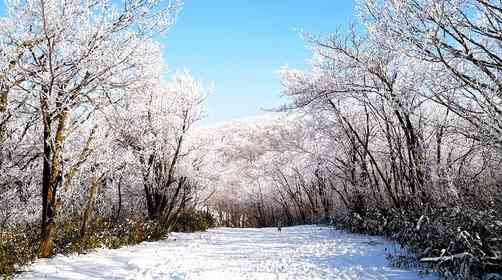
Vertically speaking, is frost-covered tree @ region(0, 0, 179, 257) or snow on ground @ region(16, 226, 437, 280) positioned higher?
frost-covered tree @ region(0, 0, 179, 257)

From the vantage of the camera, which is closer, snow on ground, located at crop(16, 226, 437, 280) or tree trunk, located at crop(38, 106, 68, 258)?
snow on ground, located at crop(16, 226, 437, 280)

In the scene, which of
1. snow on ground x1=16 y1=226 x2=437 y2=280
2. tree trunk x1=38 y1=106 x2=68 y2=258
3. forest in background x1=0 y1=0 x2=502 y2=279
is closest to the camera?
forest in background x1=0 y1=0 x2=502 y2=279

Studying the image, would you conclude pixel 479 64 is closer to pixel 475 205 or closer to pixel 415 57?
pixel 415 57

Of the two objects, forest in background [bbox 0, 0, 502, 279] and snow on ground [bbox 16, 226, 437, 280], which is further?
snow on ground [bbox 16, 226, 437, 280]

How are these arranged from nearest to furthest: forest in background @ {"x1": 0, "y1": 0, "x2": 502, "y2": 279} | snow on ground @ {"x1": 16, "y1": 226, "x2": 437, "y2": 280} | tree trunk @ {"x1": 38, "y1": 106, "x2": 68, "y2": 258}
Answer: forest in background @ {"x1": 0, "y1": 0, "x2": 502, "y2": 279}
snow on ground @ {"x1": 16, "y1": 226, "x2": 437, "y2": 280}
tree trunk @ {"x1": 38, "y1": 106, "x2": 68, "y2": 258}

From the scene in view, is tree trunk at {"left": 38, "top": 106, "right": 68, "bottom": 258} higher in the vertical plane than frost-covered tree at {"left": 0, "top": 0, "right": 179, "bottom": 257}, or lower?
lower

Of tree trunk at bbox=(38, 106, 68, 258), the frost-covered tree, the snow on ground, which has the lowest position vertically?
the snow on ground

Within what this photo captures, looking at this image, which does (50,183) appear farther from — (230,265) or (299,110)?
(299,110)

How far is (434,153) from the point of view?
10.4 metres

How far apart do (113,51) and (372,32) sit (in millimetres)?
4809

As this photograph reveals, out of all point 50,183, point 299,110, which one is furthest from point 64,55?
point 299,110

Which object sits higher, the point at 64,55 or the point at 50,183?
the point at 64,55

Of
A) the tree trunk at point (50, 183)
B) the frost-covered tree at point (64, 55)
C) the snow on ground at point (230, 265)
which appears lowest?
the snow on ground at point (230, 265)

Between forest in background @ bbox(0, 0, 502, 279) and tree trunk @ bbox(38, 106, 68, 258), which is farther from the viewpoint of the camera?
tree trunk @ bbox(38, 106, 68, 258)
